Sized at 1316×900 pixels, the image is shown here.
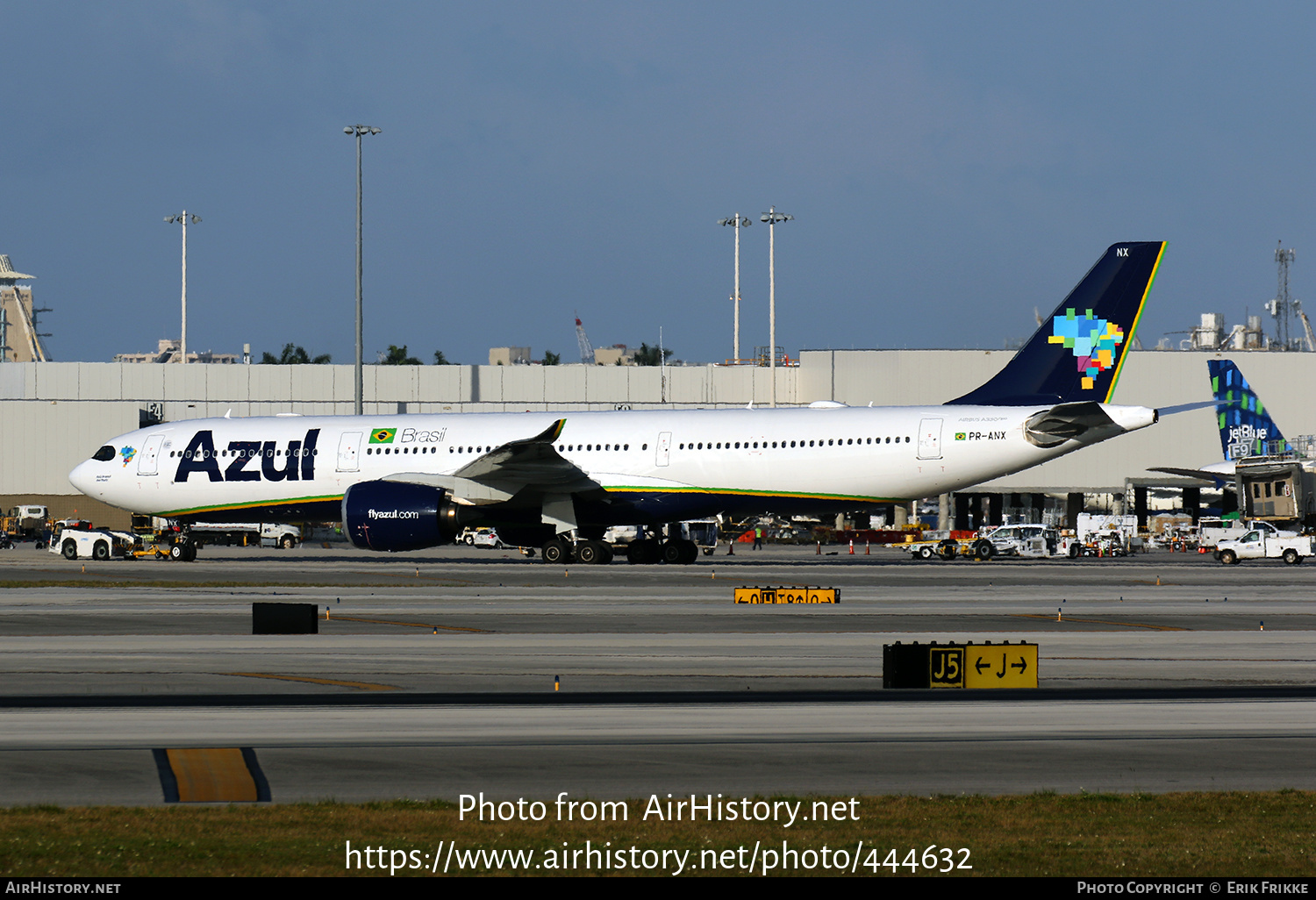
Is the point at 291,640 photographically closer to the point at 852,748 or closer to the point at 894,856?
the point at 852,748

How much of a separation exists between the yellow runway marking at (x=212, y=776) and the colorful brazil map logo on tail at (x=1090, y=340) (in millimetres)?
34367

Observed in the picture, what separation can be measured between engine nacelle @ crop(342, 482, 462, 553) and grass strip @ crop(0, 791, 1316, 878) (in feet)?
99.0

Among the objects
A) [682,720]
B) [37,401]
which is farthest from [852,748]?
[37,401]

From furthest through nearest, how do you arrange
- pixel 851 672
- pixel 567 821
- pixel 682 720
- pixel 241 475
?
pixel 241 475 < pixel 851 672 < pixel 682 720 < pixel 567 821

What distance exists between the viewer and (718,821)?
9.31 metres

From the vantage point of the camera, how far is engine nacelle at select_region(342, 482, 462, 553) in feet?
130

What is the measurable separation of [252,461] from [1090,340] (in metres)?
25.7

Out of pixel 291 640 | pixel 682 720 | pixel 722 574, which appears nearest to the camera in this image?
pixel 682 720

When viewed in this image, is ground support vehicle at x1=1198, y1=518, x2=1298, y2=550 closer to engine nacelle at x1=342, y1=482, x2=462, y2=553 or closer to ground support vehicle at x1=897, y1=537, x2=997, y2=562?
ground support vehicle at x1=897, y1=537, x2=997, y2=562

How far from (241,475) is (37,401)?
41471 mm

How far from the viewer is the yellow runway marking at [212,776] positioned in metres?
10.0

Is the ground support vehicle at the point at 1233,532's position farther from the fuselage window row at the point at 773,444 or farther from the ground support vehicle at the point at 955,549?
the fuselage window row at the point at 773,444

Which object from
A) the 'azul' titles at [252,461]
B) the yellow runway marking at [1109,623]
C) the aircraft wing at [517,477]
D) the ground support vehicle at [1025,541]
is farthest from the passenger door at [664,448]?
the ground support vehicle at [1025,541]

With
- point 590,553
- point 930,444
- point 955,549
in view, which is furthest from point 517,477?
point 955,549
